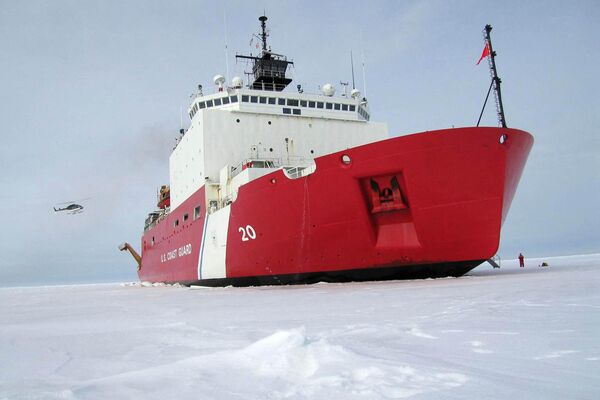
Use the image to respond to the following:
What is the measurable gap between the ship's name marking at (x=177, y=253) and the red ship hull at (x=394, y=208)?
500cm

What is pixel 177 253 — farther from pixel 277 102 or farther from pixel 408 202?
pixel 408 202

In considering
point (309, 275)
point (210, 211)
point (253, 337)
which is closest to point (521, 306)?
point (253, 337)

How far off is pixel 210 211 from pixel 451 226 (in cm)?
693

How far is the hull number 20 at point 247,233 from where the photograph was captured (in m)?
9.69

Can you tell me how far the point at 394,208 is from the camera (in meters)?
7.88

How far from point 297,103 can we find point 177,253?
22.6 ft

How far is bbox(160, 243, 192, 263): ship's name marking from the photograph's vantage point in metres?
13.7

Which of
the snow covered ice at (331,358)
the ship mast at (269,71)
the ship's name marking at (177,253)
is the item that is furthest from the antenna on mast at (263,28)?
the snow covered ice at (331,358)

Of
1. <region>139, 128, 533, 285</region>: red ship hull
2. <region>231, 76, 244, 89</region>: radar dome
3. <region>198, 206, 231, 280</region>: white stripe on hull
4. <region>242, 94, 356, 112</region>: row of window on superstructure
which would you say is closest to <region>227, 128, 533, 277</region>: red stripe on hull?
<region>139, 128, 533, 285</region>: red ship hull

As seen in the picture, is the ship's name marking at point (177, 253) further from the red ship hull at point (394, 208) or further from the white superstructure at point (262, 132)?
the red ship hull at point (394, 208)

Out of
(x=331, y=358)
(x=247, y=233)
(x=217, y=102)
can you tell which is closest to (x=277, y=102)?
(x=217, y=102)

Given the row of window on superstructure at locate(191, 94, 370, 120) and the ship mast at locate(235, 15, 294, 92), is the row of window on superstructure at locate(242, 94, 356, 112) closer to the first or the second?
the row of window on superstructure at locate(191, 94, 370, 120)

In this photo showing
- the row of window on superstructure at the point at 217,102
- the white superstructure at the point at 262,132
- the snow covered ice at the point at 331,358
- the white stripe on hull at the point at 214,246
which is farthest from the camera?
the row of window on superstructure at the point at 217,102

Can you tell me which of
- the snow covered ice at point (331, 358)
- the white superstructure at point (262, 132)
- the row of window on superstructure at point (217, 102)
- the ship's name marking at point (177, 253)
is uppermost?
the row of window on superstructure at point (217, 102)
